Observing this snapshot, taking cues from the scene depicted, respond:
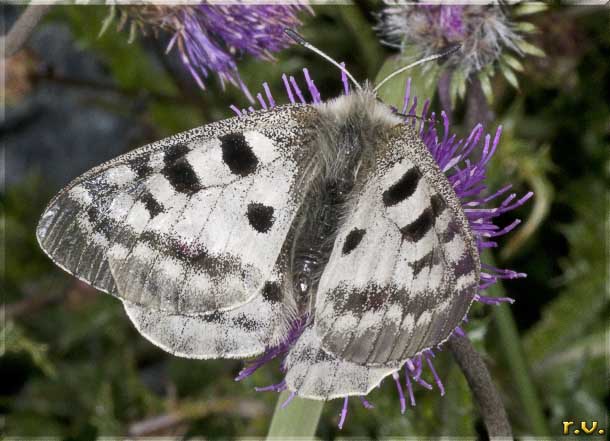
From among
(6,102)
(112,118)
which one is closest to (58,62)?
(112,118)

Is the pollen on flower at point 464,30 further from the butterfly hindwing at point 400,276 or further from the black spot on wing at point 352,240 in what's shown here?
the black spot on wing at point 352,240

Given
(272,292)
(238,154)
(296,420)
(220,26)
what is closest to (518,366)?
(296,420)

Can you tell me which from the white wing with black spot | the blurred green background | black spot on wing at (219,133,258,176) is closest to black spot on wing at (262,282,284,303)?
the white wing with black spot

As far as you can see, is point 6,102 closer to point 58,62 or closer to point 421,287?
point 58,62

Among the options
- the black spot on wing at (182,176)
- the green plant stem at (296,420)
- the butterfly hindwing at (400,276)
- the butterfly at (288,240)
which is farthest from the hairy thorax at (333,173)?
the green plant stem at (296,420)

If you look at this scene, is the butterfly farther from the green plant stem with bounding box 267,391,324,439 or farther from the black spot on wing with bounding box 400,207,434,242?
the green plant stem with bounding box 267,391,324,439

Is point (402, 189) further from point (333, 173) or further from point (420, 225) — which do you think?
point (333, 173)
